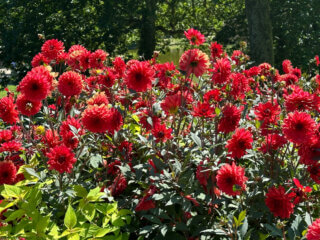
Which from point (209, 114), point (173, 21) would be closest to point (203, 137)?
point (209, 114)

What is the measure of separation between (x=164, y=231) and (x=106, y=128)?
1.85 ft

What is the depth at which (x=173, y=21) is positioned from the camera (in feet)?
39.0

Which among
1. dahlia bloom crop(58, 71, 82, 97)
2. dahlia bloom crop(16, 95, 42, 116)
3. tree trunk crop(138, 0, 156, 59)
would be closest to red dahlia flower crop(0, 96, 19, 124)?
dahlia bloom crop(16, 95, 42, 116)

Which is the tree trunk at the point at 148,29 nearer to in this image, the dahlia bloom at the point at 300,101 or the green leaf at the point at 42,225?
the dahlia bloom at the point at 300,101

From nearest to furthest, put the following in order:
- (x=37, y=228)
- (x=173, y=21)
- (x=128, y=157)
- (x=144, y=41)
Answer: (x=37, y=228) → (x=128, y=157) → (x=144, y=41) → (x=173, y=21)

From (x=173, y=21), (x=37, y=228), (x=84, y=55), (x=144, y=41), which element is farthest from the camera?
(x=173, y=21)

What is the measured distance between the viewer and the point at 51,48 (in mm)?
2721

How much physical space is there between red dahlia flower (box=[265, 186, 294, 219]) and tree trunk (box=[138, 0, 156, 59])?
8.53 meters

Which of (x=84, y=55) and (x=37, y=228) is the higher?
(x=84, y=55)

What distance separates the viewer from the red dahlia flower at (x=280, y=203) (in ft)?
5.61

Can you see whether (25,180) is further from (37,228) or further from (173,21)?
(173,21)

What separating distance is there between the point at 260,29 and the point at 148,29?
330 centimetres

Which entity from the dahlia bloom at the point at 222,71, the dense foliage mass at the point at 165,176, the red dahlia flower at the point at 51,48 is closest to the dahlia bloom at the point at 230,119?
the dense foliage mass at the point at 165,176

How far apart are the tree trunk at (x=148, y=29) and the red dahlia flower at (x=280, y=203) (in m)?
8.53
